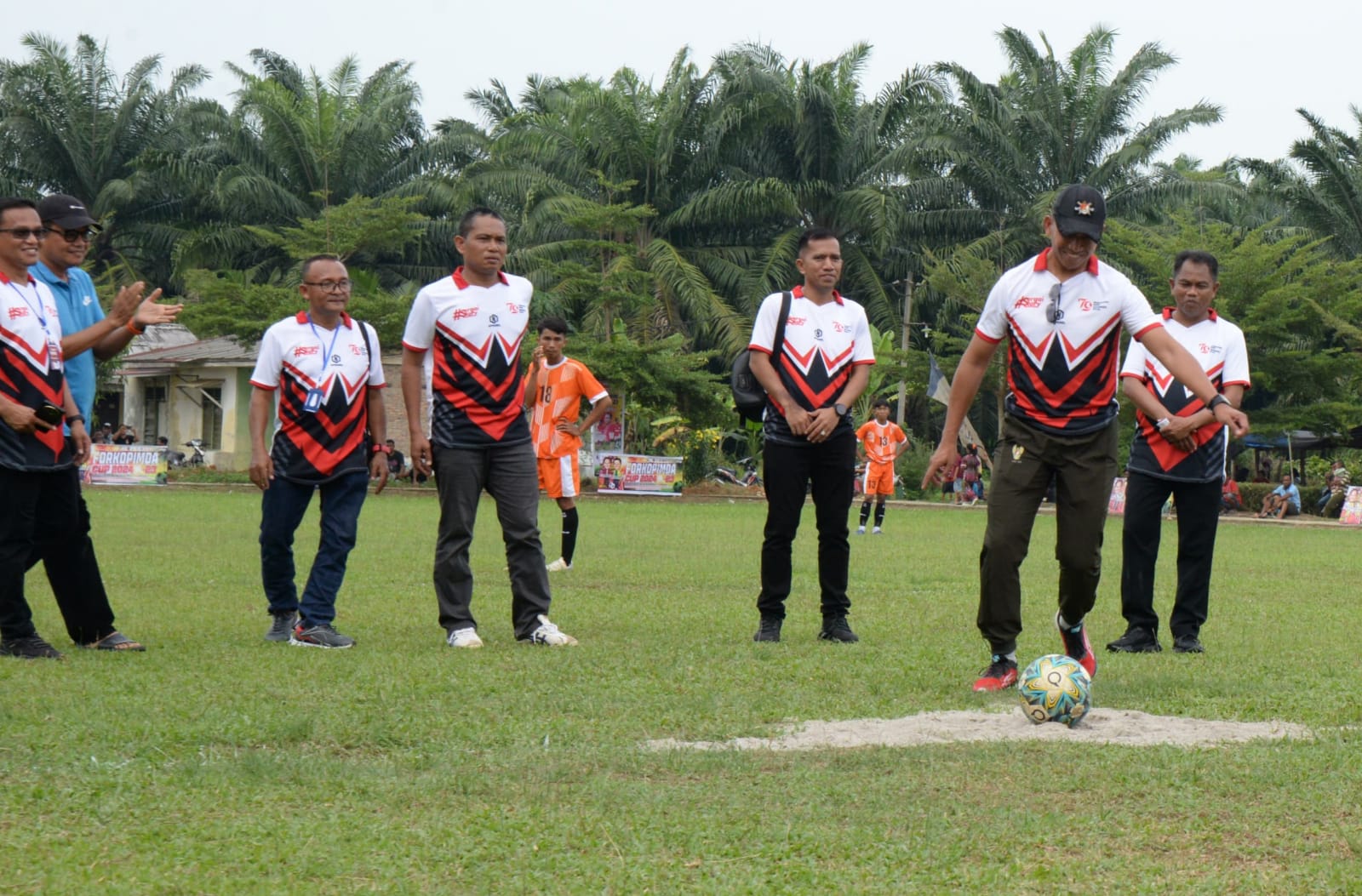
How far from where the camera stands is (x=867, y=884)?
149 inches

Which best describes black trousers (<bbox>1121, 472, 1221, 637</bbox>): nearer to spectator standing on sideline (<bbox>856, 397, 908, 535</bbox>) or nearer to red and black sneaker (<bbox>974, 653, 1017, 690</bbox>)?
red and black sneaker (<bbox>974, 653, 1017, 690</bbox>)

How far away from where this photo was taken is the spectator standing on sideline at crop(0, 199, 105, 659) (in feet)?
24.3

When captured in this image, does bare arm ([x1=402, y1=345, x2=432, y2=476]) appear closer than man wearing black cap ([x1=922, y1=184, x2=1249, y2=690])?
No

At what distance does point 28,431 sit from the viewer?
7336 mm

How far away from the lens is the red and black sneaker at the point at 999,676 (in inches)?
273

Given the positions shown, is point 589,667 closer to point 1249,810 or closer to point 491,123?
point 1249,810

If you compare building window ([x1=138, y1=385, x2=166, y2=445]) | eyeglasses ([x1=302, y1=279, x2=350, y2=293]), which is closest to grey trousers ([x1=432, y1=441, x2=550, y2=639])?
eyeglasses ([x1=302, y1=279, x2=350, y2=293])

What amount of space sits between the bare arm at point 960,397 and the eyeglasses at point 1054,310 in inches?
11.6

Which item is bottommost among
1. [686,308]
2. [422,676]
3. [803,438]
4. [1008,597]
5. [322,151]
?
[422,676]

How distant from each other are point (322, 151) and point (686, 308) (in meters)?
12.9

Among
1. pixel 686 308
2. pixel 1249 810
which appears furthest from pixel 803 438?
pixel 686 308

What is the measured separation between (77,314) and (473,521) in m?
2.23

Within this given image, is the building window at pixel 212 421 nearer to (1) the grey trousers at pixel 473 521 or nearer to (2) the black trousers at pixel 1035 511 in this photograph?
(1) the grey trousers at pixel 473 521

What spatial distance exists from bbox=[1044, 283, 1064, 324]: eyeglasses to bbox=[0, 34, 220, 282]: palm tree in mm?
50748
